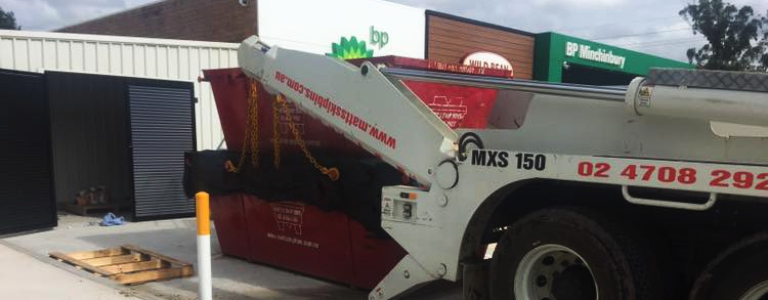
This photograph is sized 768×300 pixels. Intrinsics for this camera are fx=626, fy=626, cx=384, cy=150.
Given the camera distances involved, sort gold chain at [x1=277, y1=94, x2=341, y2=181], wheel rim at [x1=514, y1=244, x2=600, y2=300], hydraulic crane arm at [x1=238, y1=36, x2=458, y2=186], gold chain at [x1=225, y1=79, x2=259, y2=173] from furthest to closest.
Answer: gold chain at [x1=225, y1=79, x2=259, y2=173], gold chain at [x1=277, y1=94, x2=341, y2=181], hydraulic crane arm at [x1=238, y1=36, x2=458, y2=186], wheel rim at [x1=514, y1=244, x2=600, y2=300]

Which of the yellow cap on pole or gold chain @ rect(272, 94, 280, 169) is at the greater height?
gold chain @ rect(272, 94, 280, 169)

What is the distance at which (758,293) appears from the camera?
2.76 meters

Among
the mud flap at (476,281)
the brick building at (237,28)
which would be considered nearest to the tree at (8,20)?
the brick building at (237,28)

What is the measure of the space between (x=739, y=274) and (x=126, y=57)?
9.04 meters

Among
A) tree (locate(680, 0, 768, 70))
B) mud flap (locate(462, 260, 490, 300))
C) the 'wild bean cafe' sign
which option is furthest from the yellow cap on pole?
tree (locate(680, 0, 768, 70))

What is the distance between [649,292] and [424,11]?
1284 cm

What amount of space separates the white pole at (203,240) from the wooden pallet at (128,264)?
6.12ft

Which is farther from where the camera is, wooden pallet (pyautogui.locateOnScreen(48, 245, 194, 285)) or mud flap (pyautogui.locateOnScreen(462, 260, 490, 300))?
wooden pallet (pyautogui.locateOnScreen(48, 245, 194, 285))

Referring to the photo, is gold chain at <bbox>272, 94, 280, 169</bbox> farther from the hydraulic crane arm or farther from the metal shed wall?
the metal shed wall

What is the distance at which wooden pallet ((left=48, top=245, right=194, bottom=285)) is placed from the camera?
19.8ft

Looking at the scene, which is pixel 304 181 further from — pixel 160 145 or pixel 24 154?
pixel 160 145

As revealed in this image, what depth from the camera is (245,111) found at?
6.42 m

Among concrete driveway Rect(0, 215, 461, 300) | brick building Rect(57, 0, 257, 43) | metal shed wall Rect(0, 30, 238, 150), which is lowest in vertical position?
concrete driveway Rect(0, 215, 461, 300)

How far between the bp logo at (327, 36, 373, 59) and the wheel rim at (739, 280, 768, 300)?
10.5 meters
